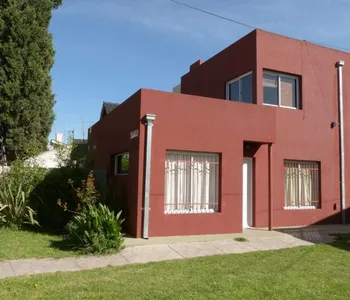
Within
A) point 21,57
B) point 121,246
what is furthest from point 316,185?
point 21,57

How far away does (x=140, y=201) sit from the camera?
9.35 meters

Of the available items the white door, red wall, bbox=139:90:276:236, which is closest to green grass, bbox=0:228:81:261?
red wall, bbox=139:90:276:236

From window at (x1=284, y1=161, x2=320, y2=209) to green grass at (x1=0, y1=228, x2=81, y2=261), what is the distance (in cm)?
729

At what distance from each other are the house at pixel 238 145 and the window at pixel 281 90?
36mm

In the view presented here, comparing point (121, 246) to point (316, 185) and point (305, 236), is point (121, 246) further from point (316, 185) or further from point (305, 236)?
point (316, 185)

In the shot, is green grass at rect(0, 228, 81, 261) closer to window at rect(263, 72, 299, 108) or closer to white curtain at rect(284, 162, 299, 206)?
white curtain at rect(284, 162, 299, 206)

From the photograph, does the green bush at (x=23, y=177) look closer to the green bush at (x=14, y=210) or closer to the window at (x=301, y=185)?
the green bush at (x=14, y=210)

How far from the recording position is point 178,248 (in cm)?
836

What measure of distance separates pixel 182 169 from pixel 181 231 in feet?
5.38

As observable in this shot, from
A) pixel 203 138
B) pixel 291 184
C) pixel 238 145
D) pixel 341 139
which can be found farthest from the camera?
pixel 341 139

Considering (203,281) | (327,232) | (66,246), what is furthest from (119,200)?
(327,232)

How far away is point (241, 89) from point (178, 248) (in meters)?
6.79

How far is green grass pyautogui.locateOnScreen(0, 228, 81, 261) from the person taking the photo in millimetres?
7535

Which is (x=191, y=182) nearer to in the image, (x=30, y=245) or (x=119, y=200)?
(x=119, y=200)
